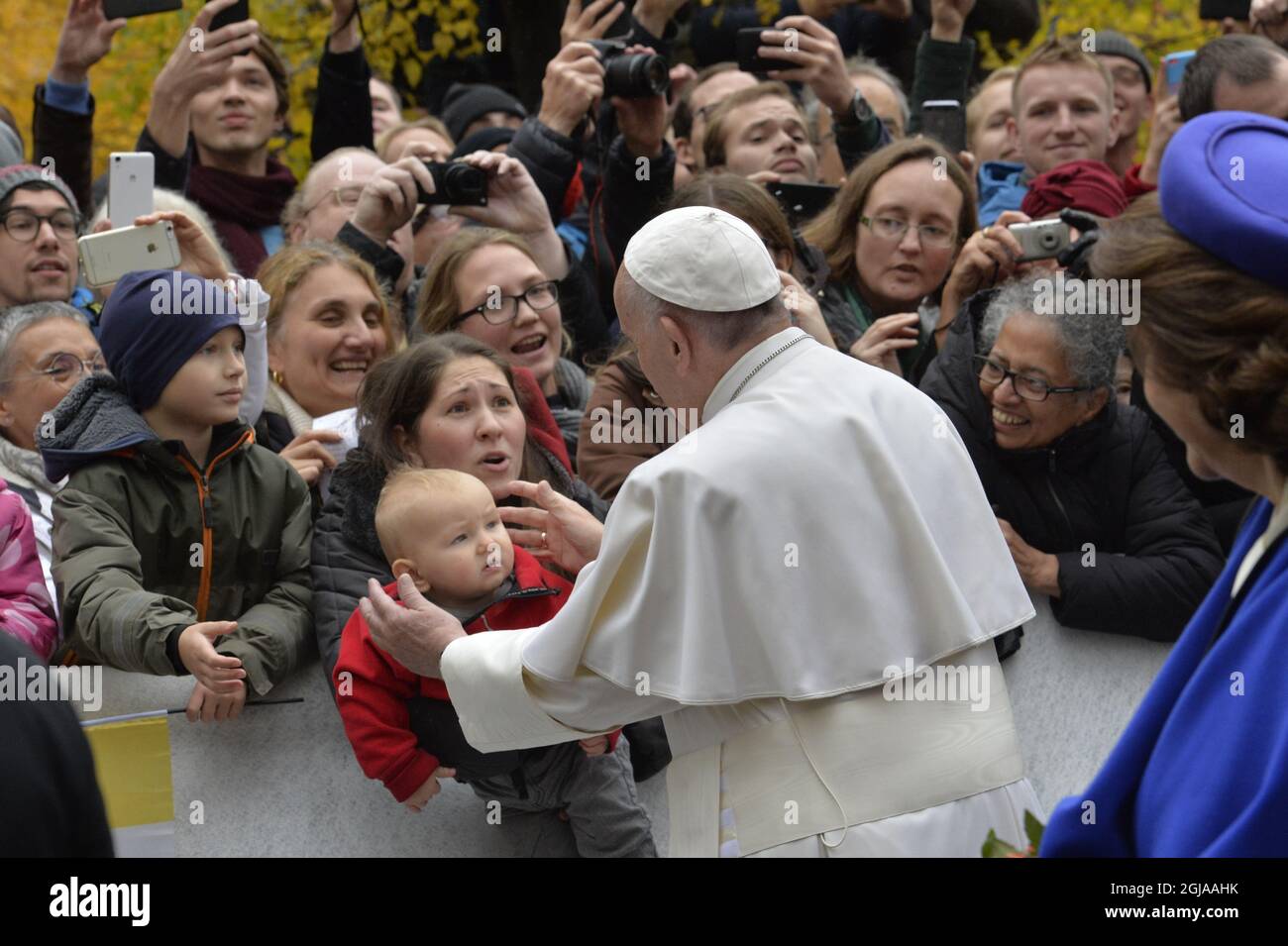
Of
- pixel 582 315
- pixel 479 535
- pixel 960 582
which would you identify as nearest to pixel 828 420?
pixel 960 582

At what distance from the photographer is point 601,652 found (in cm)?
359

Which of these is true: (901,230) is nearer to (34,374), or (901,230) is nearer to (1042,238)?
(1042,238)

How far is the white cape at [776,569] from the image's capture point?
11.4ft

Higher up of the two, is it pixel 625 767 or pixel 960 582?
pixel 960 582

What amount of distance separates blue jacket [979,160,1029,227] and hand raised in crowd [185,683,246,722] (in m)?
3.74

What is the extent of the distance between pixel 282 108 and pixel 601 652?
456cm

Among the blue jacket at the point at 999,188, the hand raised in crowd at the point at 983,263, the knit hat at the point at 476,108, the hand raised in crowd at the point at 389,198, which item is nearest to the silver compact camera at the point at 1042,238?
the hand raised in crowd at the point at 983,263

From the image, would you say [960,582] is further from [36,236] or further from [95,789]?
[36,236]

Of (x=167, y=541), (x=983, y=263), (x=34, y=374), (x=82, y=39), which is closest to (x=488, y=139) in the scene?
(x=82, y=39)

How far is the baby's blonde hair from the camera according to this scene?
450 centimetres

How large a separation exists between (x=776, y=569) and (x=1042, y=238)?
2.84 m

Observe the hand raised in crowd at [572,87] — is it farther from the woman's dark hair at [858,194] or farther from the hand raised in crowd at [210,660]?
the hand raised in crowd at [210,660]

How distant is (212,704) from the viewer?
4578 millimetres
